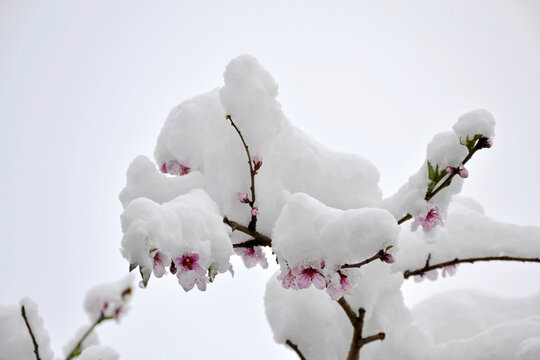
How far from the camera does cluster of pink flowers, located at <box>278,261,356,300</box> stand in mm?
1268

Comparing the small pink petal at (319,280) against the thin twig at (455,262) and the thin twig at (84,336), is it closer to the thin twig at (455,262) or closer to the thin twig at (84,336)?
the thin twig at (455,262)

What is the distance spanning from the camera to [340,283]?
1.36 m

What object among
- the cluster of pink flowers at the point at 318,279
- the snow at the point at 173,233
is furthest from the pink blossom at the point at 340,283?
the snow at the point at 173,233

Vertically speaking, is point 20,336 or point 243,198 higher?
point 243,198

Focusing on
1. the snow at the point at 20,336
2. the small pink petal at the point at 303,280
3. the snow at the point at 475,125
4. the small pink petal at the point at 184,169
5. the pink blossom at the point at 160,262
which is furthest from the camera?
the small pink petal at the point at 184,169

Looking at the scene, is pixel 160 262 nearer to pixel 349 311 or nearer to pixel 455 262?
pixel 349 311

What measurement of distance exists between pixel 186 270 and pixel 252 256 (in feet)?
2.54

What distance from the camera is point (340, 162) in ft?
6.78

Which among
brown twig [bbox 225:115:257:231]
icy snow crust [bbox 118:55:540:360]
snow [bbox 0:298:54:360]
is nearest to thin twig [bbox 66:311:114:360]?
snow [bbox 0:298:54:360]

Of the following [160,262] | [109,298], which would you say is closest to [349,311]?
[160,262]

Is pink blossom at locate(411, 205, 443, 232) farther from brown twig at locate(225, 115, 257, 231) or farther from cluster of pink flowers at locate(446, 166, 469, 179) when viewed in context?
brown twig at locate(225, 115, 257, 231)

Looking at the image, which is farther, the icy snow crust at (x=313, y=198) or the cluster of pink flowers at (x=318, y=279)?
the icy snow crust at (x=313, y=198)

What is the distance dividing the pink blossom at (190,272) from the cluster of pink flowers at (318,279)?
235 millimetres

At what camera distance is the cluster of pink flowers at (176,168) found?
214 centimetres
